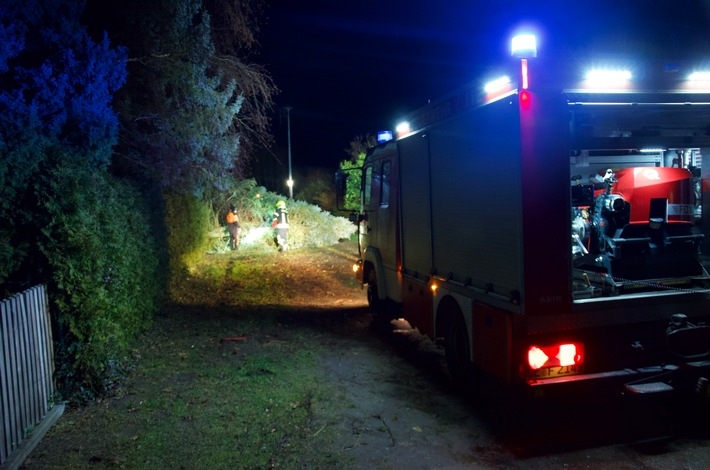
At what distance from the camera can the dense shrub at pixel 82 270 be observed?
538 cm

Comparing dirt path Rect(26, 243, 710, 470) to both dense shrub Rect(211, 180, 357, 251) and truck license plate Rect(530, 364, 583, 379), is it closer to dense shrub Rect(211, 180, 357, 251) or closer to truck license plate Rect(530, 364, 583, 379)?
truck license plate Rect(530, 364, 583, 379)

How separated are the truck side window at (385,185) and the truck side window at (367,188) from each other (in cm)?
77

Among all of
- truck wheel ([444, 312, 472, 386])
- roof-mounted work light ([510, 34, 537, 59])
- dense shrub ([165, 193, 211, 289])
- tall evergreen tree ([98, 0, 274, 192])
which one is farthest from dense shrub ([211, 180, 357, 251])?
roof-mounted work light ([510, 34, 537, 59])

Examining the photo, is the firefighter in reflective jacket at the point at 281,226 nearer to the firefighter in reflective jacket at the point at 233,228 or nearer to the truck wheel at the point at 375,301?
the firefighter in reflective jacket at the point at 233,228

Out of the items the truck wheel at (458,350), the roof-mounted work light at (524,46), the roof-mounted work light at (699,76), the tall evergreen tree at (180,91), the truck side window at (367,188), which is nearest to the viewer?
the roof-mounted work light at (524,46)

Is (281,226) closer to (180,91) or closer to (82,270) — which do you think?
(180,91)

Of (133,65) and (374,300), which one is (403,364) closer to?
(374,300)

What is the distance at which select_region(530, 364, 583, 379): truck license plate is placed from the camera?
4.46m

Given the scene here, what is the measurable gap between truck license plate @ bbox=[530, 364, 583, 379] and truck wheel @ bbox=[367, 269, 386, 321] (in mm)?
4443

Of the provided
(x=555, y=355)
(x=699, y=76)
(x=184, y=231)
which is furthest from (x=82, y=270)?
(x=184, y=231)

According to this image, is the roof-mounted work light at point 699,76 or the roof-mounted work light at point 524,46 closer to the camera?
the roof-mounted work light at point 524,46

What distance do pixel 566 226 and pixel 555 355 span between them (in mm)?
1044

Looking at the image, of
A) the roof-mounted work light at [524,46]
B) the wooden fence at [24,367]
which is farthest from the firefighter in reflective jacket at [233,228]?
the roof-mounted work light at [524,46]

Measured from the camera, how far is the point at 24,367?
4.73m
